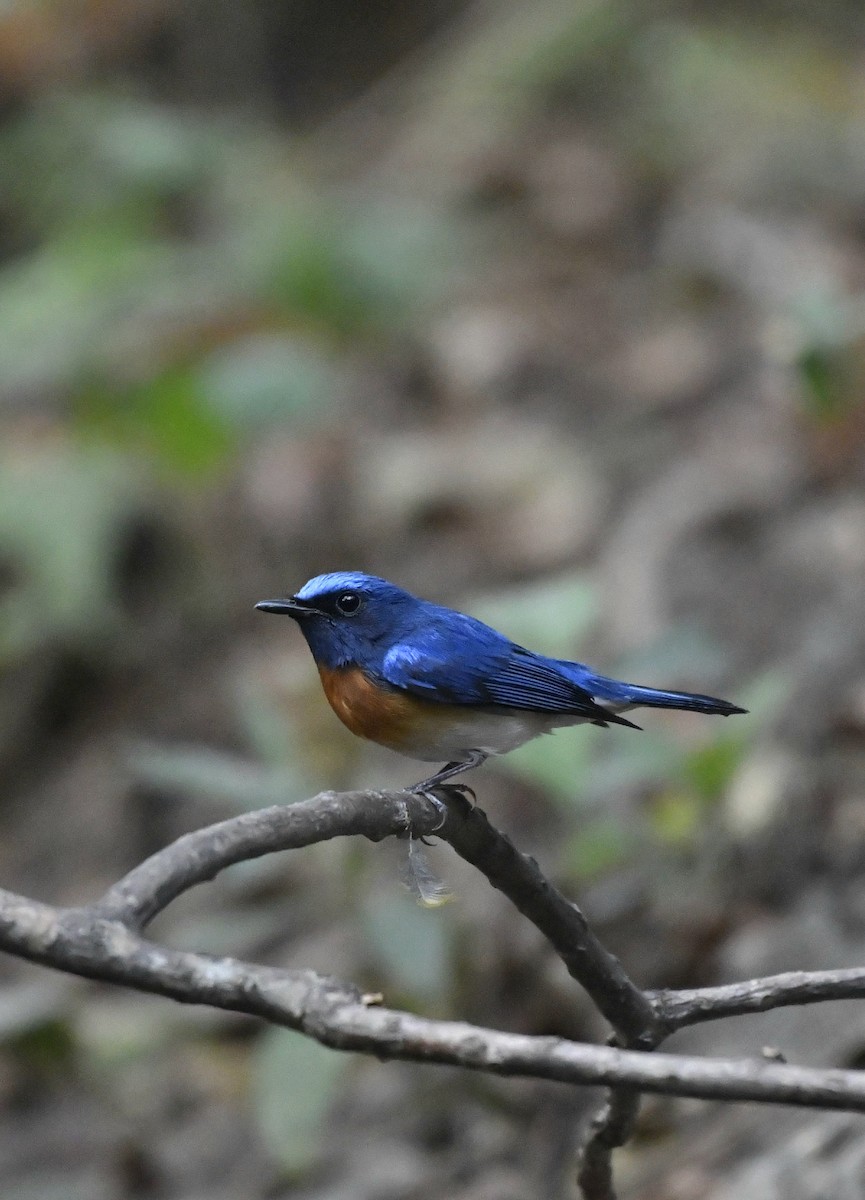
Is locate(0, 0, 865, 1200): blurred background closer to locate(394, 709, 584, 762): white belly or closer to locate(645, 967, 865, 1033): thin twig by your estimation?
locate(394, 709, 584, 762): white belly

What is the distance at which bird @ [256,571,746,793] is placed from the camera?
10.9ft

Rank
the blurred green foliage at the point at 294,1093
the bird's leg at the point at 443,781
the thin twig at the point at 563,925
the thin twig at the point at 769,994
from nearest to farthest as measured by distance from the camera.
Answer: the thin twig at the point at 769,994, the thin twig at the point at 563,925, the bird's leg at the point at 443,781, the blurred green foliage at the point at 294,1093

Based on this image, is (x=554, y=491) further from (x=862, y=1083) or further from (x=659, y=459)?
(x=862, y=1083)

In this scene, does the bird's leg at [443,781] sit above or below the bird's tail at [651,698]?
below

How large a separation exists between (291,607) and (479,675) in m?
0.48

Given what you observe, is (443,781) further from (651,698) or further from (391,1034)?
(391,1034)

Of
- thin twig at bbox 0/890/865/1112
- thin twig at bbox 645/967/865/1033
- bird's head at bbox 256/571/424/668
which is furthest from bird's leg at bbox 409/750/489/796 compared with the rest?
thin twig at bbox 0/890/865/1112

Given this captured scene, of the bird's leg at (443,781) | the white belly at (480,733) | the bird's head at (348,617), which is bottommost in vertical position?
the bird's leg at (443,781)

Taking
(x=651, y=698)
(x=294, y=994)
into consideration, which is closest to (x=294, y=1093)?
(x=651, y=698)

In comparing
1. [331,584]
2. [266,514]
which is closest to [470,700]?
[331,584]

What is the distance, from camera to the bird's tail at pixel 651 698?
3.12 metres

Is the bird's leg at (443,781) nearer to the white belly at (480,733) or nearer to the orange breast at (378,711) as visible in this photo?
the white belly at (480,733)

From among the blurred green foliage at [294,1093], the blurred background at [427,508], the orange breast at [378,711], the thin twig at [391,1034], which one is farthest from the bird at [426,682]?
the thin twig at [391,1034]

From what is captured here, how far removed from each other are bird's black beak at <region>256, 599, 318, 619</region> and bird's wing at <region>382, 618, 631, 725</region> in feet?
0.65
